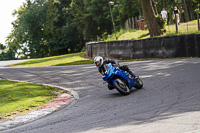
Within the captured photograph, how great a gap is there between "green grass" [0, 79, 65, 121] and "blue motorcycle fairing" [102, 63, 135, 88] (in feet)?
7.27

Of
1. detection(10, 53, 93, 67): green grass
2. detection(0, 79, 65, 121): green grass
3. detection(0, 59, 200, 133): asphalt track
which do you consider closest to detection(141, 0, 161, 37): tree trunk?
detection(10, 53, 93, 67): green grass

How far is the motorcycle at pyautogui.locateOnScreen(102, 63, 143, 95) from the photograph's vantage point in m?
9.66

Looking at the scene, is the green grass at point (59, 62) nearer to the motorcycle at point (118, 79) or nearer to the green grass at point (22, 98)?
the green grass at point (22, 98)

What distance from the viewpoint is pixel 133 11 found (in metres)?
49.8

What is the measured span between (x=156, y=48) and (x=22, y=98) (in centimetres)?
1164

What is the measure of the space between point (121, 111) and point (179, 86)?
3.18 meters

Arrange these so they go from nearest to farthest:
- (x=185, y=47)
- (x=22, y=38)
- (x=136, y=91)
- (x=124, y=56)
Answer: (x=136, y=91), (x=185, y=47), (x=124, y=56), (x=22, y=38)

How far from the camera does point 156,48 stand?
20.5 metres

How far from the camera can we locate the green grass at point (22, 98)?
30.0 ft

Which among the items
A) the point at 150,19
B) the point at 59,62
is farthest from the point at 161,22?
the point at 59,62

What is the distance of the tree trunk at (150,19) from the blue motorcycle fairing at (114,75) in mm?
18279

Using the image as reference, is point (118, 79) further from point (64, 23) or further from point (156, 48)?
point (64, 23)

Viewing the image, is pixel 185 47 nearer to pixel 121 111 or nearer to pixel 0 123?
pixel 121 111

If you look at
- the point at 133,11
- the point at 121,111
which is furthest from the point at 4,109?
the point at 133,11
